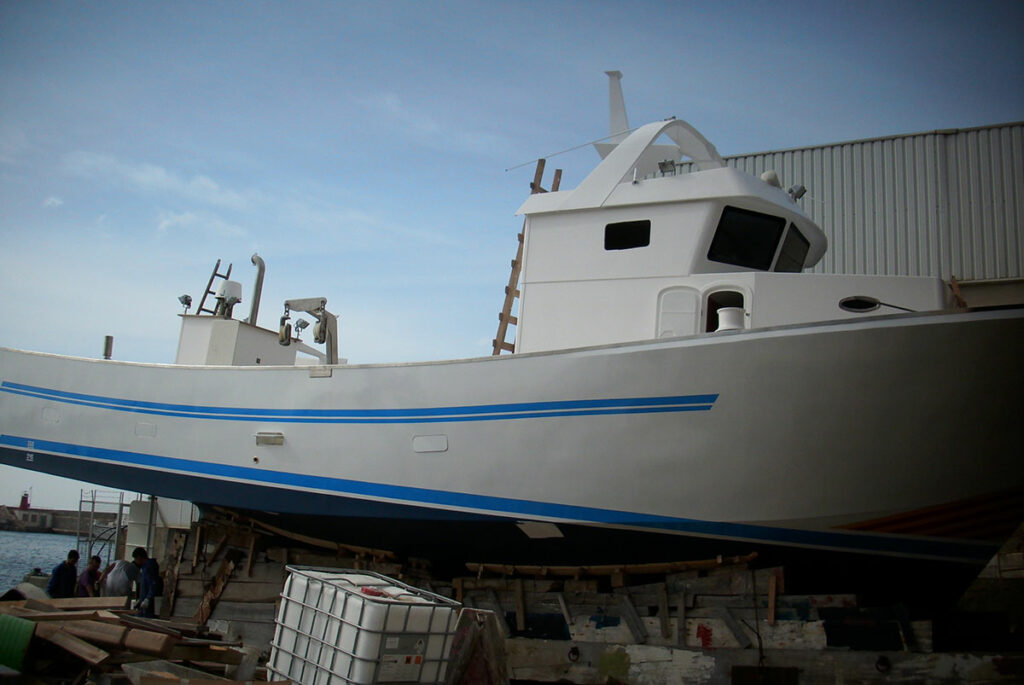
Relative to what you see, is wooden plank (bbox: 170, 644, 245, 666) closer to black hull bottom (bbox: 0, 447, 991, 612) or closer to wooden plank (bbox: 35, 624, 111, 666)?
wooden plank (bbox: 35, 624, 111, 666)

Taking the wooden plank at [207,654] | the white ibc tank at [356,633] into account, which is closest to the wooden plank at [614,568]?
the white ibc tank at [356,633]

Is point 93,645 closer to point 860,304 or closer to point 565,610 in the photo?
point 565,610

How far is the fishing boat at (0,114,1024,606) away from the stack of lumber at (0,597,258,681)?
71.4 inches

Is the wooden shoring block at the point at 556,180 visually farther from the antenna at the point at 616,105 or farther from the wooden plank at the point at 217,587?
the wooden plank at the point at 217,587

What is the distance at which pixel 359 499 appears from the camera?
724cm

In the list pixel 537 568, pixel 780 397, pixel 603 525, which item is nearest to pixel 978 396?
pixel 780 397

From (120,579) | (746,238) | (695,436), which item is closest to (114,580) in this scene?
(120,579)

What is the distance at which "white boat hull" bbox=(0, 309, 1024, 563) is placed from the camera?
5.58 meters

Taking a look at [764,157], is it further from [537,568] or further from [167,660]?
[167,660]

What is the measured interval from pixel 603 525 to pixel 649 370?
3.99ft

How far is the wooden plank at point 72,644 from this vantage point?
211 inches

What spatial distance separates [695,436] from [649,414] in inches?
13.9

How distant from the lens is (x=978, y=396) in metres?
5.49

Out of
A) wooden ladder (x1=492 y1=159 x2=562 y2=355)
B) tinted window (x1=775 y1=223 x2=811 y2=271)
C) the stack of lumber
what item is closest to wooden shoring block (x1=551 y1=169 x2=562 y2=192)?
wooden ladder (x1=492 y1=159 x2=562 y2=355)
